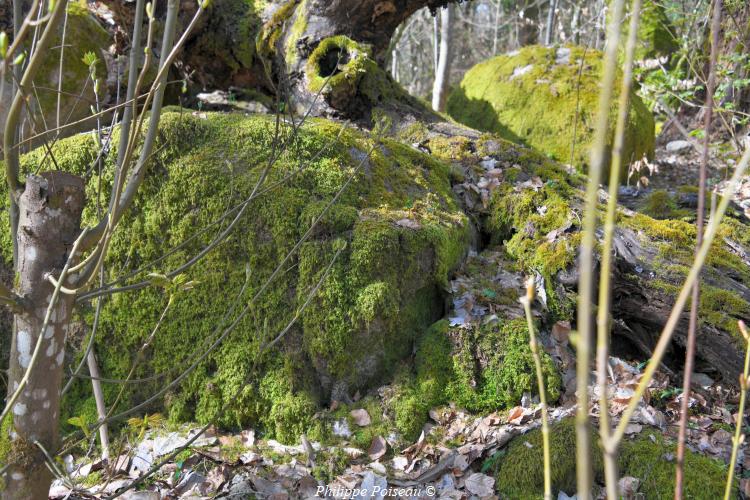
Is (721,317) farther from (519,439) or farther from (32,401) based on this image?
(32,401)

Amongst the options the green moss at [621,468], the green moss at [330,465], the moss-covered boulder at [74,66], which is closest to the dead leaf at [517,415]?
the green moss at [621,468]

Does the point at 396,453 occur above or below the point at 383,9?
below

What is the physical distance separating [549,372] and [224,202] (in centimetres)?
227

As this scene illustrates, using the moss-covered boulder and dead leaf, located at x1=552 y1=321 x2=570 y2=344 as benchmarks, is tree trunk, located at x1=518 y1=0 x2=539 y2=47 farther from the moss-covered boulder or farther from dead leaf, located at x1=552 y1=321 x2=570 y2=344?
dead leaf, located at x1=552 y1=321 x2=570 y2=344

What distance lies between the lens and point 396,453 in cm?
295

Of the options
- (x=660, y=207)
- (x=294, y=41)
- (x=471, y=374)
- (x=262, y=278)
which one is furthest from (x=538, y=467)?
(x=294, y=41)

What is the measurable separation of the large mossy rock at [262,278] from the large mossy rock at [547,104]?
11.4 ft

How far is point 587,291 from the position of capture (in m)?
0.77

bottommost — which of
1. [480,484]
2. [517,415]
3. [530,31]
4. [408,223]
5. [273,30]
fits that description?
[480,484]

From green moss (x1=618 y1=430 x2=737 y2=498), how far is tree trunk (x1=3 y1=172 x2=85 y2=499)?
2.52 m

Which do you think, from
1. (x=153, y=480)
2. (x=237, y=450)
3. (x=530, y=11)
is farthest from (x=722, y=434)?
(x=530, y=11)

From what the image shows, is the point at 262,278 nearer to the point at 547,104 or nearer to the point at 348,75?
the point at 348,75

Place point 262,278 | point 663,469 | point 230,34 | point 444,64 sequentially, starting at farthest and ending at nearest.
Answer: point 444,64 < point 230,34 < point 262,278 < point 663,469

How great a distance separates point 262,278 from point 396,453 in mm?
1323
